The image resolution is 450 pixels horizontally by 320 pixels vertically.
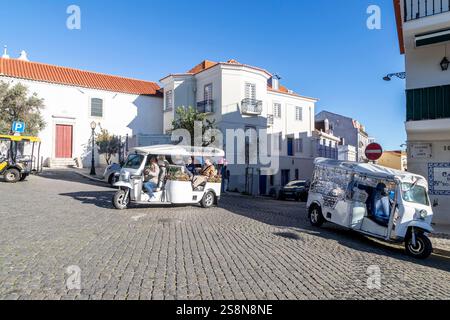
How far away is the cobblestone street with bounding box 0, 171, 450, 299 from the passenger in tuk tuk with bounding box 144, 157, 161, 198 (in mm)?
1122

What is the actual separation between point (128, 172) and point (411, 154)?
10577 mm

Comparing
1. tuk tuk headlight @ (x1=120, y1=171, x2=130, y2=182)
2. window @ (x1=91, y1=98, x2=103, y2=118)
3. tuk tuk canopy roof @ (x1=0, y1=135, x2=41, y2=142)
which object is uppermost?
window @ (x1=91, y1=98, x2=103, y2=118)

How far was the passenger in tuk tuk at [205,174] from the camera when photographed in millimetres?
12703

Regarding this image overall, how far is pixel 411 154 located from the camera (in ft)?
43.0

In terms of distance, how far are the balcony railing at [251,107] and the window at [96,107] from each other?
14.5 meters

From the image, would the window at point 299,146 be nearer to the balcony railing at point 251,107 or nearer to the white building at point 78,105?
the balcony railing at point 251,107

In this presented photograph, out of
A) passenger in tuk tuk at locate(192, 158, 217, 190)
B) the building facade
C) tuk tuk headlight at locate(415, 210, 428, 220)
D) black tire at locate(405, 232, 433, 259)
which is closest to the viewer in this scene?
black tire at locate(405, 232, 433, 259)

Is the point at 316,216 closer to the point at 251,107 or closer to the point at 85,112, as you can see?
the point at 251,107

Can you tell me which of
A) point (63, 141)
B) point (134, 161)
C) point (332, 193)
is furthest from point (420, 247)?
point (63, 141)

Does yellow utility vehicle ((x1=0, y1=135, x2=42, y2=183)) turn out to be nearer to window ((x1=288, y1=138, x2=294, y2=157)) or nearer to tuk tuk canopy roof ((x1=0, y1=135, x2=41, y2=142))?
tuk tuk canopy roof ((x1=0, y1=135, x2=41, y2=142))

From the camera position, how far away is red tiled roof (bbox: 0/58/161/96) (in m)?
29.0

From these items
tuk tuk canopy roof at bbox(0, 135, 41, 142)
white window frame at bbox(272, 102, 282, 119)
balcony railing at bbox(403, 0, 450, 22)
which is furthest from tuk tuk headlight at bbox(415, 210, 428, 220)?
white window frame at bbox(272, 102, 282, 119)

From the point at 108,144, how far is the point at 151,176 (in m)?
19.5

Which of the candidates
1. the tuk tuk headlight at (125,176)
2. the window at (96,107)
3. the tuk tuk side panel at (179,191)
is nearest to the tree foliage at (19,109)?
the window at (96,107)
